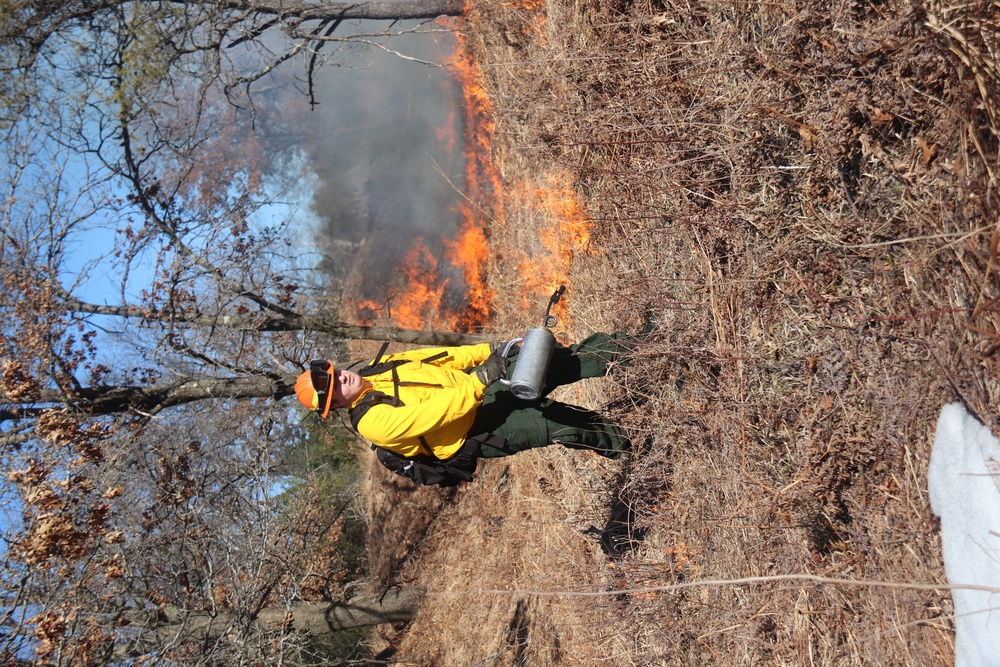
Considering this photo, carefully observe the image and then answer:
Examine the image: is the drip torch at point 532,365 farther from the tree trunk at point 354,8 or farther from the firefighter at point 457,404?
the tree trunk at point 354,8

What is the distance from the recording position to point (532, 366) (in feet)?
14.1

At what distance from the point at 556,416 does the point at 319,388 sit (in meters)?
1.73

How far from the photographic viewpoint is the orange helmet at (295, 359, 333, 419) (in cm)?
418

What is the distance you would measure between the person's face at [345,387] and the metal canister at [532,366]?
3.26ft

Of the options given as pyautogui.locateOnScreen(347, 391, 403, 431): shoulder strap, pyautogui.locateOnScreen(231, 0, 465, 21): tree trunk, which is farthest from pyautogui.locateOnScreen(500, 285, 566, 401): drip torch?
pyautogui.locateOnScreen(231, 0, 465, 21): tree trunk

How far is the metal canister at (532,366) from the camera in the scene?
14.1ft

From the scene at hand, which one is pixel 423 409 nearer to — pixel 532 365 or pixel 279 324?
pixel 532 365

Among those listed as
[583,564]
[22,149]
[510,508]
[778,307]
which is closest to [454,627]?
[510,508]

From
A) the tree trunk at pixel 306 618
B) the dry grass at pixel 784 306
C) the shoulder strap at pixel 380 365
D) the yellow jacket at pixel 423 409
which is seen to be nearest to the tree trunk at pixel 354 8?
the dry grass at pixel 784 306

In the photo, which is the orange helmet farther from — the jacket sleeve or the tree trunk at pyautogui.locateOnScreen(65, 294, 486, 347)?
the tree trunk at pyautogui.locateOnScreen(65, 294, 486, 347)

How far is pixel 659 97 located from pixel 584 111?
4.13 feet

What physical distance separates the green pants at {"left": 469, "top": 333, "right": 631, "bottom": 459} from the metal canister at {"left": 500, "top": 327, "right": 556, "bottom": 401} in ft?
1.31

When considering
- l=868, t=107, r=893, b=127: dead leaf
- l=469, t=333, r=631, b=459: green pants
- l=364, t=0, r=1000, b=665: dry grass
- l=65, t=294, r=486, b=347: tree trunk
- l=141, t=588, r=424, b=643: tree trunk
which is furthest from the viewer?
l=65, t=294, r=486, b=347: tree trunk

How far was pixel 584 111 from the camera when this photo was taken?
21.2ft
